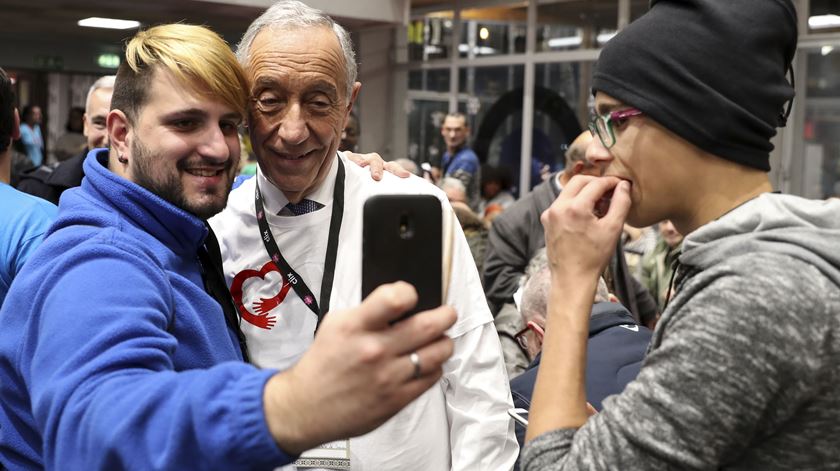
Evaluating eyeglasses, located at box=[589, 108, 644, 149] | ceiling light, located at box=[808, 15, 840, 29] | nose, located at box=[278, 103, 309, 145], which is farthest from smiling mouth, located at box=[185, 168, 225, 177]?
ceiling light, located at box=[808, 15, 840, 29]

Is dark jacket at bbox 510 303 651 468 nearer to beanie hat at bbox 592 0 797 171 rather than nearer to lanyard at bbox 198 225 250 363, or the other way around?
lanyard at bbox 198 225 250 363

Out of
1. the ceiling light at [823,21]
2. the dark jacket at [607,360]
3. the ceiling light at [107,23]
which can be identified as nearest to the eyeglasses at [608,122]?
the dark jacket at [607,360]

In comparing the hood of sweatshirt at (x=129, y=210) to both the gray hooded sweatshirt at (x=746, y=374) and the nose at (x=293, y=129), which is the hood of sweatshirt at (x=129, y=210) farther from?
the gray hooded sweatshirt at (x=746, y=374)

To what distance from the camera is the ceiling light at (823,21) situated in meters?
7.68

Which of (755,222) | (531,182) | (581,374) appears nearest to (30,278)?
(581,374)

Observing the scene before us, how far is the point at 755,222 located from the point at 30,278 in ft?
3.40

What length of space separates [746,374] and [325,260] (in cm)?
116

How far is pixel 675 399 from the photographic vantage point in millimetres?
1122

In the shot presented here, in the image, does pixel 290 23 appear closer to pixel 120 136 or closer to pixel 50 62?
pixel 120 136

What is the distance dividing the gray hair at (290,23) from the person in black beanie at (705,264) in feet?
3.19

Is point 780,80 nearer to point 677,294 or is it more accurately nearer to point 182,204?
point 677,294

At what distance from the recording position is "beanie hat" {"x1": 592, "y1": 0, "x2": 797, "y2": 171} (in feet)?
4.16

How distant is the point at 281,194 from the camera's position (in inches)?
84.6

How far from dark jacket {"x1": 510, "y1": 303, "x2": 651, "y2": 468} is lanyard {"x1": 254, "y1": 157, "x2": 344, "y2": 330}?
637 mm
